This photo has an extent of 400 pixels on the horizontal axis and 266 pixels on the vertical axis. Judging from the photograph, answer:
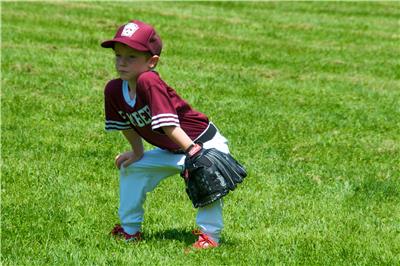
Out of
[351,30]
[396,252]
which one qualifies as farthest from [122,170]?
[351,30]

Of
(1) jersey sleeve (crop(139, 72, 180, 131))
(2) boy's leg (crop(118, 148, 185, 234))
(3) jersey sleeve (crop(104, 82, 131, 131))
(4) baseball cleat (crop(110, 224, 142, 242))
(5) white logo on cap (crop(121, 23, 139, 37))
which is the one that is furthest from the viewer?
(4) baseball cleat (crop(110, 224, 142, 242))

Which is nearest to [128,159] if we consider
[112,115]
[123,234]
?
[112,115]

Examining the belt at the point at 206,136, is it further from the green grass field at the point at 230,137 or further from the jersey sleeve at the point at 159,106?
the green grass field at the point at 230,137

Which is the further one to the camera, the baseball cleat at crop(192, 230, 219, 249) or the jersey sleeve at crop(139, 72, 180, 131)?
the baseball cleat at crop(192, 230, 219, 249)

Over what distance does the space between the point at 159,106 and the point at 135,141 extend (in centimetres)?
77

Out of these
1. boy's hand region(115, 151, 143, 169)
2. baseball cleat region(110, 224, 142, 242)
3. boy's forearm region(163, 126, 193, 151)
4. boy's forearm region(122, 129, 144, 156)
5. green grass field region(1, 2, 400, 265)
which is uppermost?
boy's forearm region(163, 126, 193, 151)

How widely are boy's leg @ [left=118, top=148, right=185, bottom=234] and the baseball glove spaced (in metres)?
0.32

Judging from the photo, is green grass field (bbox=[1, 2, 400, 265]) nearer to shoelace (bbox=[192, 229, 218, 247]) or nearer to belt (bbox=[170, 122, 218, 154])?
shoelace (bbox=[192, 229, 218, 247])

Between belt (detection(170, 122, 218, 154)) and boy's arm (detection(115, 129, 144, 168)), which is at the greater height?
belt (detection(170, 122, 218, 154))

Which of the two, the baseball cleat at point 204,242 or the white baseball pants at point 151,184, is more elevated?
the white baseball pants at point 151,184

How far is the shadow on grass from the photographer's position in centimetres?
638

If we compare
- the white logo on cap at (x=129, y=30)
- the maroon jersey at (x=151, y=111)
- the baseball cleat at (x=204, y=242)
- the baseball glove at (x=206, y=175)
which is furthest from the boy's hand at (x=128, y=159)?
the white logo on cap at (x=129, y=30)

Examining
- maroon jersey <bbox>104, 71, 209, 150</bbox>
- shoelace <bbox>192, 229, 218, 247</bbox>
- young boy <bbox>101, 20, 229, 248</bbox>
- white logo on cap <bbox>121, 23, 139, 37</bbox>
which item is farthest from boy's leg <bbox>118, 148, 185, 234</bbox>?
white logo on cap <bbox>121, 23, 139, 37</bbox>

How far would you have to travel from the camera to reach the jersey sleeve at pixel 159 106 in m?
5.59
